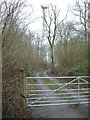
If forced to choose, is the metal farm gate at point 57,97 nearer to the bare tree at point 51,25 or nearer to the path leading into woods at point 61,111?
the path leading into woods at point 61,111

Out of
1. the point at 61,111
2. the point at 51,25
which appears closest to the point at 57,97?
the point at 61,111

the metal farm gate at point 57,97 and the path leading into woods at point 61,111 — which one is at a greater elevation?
the metal farm gate at point 57,97

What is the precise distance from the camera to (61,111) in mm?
5902

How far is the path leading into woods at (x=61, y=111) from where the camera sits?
5520mm

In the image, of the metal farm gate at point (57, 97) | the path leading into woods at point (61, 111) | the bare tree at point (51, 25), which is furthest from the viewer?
the bare tree at point (51, 25)

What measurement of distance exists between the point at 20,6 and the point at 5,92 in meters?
2.50

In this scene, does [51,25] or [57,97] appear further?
[51,25]

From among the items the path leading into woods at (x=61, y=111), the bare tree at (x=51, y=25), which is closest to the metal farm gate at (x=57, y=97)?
the path leading into woods at (x=61, y=111)

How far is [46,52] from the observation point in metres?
28.4

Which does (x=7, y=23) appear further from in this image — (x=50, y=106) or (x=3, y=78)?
(x=50, y=106)

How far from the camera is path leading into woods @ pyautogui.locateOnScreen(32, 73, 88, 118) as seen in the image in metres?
5.52

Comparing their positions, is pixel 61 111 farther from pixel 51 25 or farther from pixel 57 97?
pixel 51 25

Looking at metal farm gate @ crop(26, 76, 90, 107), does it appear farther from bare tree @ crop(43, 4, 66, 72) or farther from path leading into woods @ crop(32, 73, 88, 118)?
bare tree @ crop(43, 4, 66, 72)

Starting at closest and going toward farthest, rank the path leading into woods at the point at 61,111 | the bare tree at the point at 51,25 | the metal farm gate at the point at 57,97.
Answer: the path leading into woods at the point at 61,111 → the metal farm gate at the point at 57,97 → the bare tree at the point at 51,25
